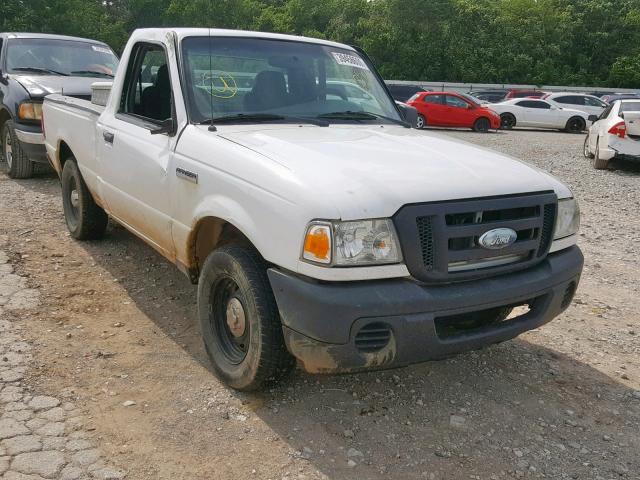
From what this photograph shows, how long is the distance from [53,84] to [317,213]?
669cm

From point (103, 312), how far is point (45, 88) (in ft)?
15.5

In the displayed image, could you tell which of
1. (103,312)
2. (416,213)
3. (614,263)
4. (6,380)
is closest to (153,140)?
(103,312)

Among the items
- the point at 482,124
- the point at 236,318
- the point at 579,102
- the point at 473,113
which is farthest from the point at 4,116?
the point at 579,102

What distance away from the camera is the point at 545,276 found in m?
3.20

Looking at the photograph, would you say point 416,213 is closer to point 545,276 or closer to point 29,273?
point 545,276

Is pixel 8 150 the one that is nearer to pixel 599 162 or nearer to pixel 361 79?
pixel 361 79

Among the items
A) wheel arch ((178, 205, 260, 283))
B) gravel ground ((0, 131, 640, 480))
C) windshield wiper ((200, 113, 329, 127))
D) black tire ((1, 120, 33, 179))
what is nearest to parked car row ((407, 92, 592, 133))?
black tire ((1, 120, 33, 179))

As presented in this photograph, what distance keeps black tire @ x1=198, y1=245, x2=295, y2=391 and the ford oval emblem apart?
40.4 inches

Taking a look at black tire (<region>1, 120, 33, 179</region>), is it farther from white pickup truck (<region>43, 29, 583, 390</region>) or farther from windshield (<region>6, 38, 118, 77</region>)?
white pickup truck (<region>43, 29, 583, 390</region>)

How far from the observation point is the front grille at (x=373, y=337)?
9.08 feet

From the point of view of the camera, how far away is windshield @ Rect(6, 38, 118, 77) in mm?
8719

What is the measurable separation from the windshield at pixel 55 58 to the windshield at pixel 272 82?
549 centimetres

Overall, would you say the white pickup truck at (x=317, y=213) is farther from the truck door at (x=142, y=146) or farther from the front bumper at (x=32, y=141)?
the front bumper at (x=32, y=141)

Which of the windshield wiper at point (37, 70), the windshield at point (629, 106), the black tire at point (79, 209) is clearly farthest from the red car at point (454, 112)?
the black tire at point (79, 209)
